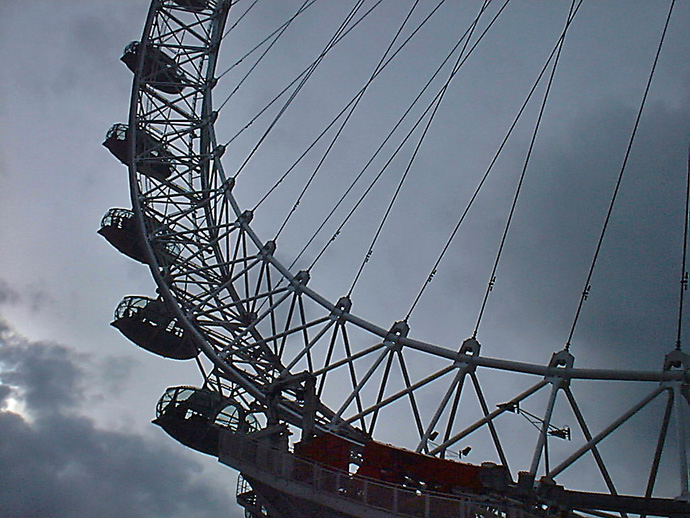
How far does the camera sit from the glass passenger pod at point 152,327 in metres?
43.8

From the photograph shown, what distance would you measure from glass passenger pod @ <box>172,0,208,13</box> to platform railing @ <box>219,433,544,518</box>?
34437 mm

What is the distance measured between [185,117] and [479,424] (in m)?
30.6

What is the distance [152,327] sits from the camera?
144ft

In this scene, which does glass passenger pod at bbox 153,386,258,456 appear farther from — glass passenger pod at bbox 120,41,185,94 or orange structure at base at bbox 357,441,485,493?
glass passenger pod at bbox 120,41,185,94

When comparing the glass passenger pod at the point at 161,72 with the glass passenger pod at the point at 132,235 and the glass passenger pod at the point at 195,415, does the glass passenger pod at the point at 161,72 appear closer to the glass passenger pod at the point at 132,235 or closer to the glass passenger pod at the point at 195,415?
the glass passenger pod at the point at 132,235

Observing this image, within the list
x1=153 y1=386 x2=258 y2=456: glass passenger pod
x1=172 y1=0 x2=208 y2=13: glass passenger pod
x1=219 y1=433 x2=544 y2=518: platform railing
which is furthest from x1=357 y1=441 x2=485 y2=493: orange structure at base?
x1=172 y1=0 x2=208 y2=13: glass passenger pod

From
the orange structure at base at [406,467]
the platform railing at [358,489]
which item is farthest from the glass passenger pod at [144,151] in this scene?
the orange structure at base at [406,467]

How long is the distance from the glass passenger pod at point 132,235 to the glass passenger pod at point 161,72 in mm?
8907

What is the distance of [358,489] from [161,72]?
3431 cm

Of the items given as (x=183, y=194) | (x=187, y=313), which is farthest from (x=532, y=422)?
(x=183, y=194)

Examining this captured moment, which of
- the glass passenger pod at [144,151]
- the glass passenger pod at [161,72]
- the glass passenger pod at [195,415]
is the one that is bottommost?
the glass passenger pod at [195,415]

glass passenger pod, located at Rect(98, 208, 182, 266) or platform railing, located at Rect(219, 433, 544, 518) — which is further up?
glass passenger pod, located at Rect(98, 208, 182, 266)

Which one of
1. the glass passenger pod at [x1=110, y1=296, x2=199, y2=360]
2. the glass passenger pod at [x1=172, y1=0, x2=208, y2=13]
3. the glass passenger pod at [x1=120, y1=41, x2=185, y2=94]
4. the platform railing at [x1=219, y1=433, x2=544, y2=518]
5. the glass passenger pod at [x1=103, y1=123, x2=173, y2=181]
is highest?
the glass passenger pod at [x1=172, y1=0, x2=208, y2=13]

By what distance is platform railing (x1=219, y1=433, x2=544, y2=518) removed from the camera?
2375 centimetres
